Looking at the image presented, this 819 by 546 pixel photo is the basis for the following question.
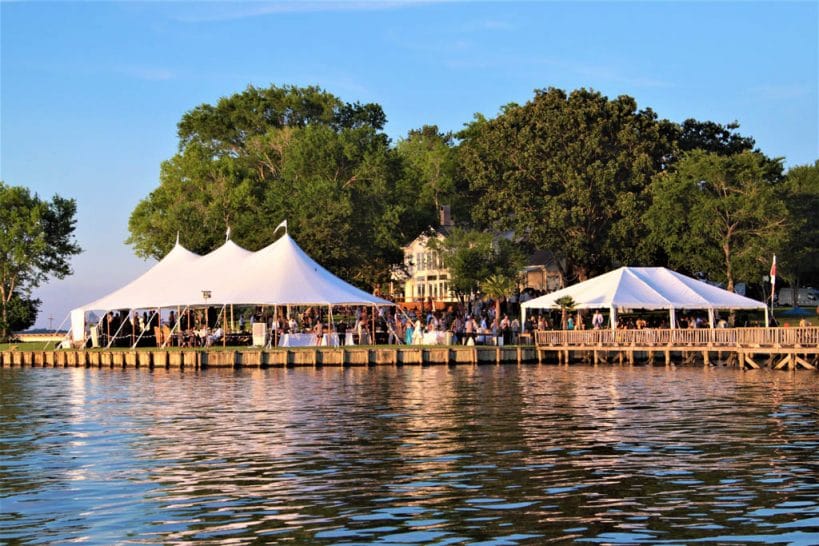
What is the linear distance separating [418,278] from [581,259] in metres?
23.3

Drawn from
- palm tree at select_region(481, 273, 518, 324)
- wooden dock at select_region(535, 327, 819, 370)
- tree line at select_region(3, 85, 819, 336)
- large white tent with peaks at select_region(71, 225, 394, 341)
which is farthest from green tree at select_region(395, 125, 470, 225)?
wooden dock at select_region(535, 327, 819, 370)

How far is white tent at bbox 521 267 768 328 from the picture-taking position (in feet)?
177

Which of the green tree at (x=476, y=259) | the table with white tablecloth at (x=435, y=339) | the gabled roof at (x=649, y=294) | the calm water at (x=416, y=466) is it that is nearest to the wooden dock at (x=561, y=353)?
the table with white tablecloth at (x=435, y=339)

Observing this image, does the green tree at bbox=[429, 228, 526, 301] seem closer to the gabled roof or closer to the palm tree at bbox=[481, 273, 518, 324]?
the palm tree at bbox=[481, 273, 518, 324]

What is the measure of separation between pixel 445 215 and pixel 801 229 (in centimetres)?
2554

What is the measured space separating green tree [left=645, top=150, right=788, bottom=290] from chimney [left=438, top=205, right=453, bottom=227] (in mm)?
21479

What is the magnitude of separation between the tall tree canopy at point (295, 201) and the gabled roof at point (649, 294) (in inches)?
825

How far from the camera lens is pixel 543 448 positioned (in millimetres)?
22781

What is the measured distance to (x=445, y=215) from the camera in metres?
91.0

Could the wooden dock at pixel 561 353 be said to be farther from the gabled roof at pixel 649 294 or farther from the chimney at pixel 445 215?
the chimney at pixel 445 215

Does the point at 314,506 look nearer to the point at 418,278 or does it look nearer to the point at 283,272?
the point at 283,272

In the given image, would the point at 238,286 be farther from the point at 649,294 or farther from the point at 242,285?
the point at 649,294

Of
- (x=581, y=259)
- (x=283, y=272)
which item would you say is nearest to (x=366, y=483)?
(x=283, y=272)

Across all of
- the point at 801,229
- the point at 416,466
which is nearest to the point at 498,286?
the point at 801,229
